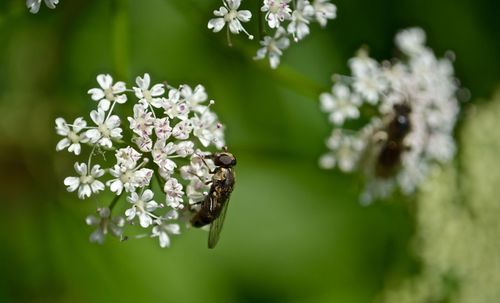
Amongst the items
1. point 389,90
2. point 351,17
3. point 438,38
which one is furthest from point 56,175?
point 438,38

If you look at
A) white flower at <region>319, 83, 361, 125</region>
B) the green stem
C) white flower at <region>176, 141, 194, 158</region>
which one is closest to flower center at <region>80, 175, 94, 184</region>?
white flower at <region>176, 141, 194, 158</region>

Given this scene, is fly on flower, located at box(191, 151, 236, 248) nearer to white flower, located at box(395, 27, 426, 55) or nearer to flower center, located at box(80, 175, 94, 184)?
flower center, located at box(80, 175, 94, 184)

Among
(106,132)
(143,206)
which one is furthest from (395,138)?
(106,132)

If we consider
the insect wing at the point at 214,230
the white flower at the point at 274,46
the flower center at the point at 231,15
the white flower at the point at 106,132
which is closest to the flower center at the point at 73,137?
the white flower at the point at 106,132

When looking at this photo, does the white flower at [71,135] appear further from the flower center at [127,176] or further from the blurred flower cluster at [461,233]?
the blurred flower cluster at [461,233]

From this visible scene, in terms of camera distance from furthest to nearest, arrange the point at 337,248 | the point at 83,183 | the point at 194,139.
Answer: the point at 337,248
the point at 194,139
the point at 83,183

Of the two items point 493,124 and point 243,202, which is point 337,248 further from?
point 493,124
